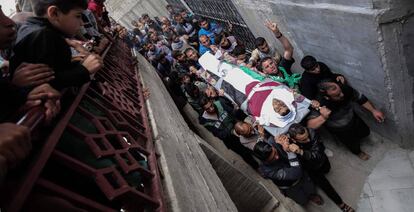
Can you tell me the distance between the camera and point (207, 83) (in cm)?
675

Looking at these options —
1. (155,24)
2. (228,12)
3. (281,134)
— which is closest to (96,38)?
(281,134)

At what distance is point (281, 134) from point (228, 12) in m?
5.13

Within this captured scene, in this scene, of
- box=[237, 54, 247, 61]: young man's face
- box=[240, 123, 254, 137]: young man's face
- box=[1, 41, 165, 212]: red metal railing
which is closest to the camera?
box=[1, 41, 165, 212]: red metal railing

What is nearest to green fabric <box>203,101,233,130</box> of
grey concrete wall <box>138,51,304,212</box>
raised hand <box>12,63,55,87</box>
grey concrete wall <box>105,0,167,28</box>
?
grey concrete wall <box>138,51,304,212</box>

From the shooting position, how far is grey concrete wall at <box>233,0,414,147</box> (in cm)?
338

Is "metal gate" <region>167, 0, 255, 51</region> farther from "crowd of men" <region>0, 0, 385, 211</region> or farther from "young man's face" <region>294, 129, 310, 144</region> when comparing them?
"young man's face" <region>294, 129, 310, 144</region>

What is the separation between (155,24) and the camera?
1291cm

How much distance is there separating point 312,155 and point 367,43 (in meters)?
1.63

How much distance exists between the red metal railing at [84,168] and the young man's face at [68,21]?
0.50 m

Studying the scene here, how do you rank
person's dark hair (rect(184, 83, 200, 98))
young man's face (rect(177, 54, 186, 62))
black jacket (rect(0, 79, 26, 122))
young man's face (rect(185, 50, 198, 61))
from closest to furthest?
black jacket (rect(0, 79, 26, 122)) < person's dark hair (rect(184, 83, 200, 98)) < young man's face (rect(185, 50, 198, 61)) < young man's face (rect(177, 54, 186, 62))

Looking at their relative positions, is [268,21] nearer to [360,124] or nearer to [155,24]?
[360,124]

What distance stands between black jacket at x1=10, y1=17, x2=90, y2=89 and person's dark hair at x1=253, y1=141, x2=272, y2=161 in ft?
8.86

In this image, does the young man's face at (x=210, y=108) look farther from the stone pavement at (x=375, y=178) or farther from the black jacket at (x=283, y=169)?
the stone pavement at (x=375, y=178)

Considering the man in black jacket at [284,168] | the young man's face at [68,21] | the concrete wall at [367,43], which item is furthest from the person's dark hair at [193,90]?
the young man's face at [68,21]
